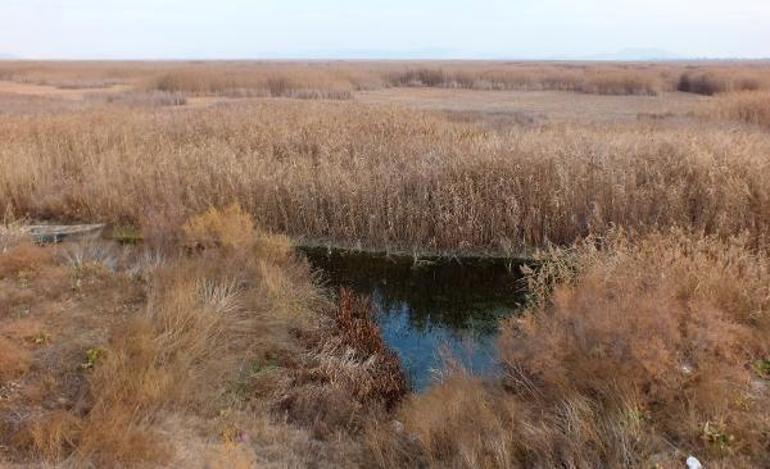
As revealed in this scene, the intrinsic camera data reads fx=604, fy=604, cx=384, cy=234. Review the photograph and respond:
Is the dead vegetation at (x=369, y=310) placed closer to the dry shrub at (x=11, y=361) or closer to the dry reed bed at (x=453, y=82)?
the dry shrub at (x=11, y=361)

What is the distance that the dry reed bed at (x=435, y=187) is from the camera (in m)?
9.19

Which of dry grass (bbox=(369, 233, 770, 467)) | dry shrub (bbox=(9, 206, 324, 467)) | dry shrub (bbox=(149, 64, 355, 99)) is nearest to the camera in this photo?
dry grass (bbox=(369, 233, 770, 467))

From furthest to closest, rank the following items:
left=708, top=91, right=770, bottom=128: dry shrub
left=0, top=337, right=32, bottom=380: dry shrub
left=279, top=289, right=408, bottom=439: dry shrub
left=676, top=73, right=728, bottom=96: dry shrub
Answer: left=676, top=73, right=728, bottom=96: dry shrub, left=708, top=91, right=770, bottom=128: dry shrub, left=279, top=289, right=408, bottom=439: dry shrub, left=0, top=337, right=32, bottom=380: dry shrub

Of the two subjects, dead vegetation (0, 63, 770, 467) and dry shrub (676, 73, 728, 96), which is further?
dry shrub (676, 73, 728, 96)

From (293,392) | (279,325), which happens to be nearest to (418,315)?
(279,325)

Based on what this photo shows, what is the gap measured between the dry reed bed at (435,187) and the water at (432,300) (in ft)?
1.74

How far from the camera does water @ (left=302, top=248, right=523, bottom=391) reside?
6641 mm

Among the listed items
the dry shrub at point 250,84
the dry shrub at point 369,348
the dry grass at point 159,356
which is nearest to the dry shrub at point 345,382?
the dry shrub at point 369,348

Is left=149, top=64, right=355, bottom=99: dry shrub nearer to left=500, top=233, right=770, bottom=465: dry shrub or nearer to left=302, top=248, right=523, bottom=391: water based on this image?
left=302, top=248, right=523, bottom=391: water

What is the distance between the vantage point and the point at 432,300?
27.9 feet

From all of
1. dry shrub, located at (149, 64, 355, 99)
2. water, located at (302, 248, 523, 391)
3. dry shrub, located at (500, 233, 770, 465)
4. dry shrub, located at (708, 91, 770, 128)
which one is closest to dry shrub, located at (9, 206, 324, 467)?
water, located at (302, 248, 523, 391)

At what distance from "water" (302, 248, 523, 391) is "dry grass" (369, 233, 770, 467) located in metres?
1.02

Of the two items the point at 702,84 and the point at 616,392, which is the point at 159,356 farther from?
the point at 702,84

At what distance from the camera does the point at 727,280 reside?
18.7 ft
